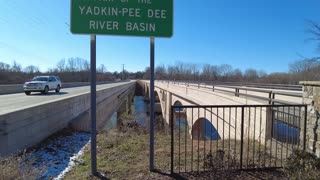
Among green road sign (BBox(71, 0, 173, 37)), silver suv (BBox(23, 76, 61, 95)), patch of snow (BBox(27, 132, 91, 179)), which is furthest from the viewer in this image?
silver suv (BBox(23, 76, 61, 95))

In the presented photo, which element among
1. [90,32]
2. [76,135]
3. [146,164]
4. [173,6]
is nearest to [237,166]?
[146,164]

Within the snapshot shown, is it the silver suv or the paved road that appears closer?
the paved road

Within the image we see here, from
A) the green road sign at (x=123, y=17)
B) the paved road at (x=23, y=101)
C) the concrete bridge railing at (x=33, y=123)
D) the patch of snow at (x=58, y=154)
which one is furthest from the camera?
the paved road at (x=23, y=101)

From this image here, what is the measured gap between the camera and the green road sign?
5695 mm

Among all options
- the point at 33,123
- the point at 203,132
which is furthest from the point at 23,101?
the point at 203,132

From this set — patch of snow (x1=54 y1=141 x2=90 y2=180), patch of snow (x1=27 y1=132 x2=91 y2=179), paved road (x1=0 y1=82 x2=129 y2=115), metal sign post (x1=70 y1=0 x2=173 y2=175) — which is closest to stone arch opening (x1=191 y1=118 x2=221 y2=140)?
metal sign post (x1=70 y1=0 x2=173 y2=175)

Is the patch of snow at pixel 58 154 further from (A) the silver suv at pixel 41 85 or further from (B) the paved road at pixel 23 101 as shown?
(A) the silver suv at pixel 41 85

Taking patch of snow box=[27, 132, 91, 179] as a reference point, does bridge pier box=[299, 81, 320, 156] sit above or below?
above

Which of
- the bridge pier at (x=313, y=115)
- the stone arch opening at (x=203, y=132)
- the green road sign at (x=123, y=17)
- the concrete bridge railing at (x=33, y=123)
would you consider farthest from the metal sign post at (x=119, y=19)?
the bridge pier at (x=313, y=115)

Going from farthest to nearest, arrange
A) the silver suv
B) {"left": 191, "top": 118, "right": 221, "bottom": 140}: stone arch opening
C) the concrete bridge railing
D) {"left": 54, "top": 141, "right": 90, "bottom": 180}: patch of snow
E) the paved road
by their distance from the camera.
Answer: the silver suv < the paved road < {"left": 191, "top": 118, "right": 221, "bottom": 140}: stone arch opening < the concrete bridge railing < {"left": 54, "top": 141, "right": 90, "bottom": 180}: patch of snow

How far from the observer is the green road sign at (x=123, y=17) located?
570 centimetres

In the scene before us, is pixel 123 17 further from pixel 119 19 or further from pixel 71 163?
pixel 71 163

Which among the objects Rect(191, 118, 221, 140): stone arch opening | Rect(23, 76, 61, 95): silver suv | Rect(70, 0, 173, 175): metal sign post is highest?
Rect(70, 0, 173, 175): metal sign post

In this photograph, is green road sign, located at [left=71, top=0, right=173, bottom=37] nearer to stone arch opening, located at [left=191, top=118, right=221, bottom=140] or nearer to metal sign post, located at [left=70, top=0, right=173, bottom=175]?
Answer: metal sign post, located at [left=70, top=0, right=173, bottom=175]
